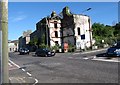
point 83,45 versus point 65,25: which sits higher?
point 65,25

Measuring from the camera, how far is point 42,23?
2867 inches

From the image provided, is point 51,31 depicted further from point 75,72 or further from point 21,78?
point 21,78

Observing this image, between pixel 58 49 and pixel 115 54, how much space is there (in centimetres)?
2833

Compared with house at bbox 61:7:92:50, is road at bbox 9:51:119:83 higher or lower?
lower

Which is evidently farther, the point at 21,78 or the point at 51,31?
the point at 51,31

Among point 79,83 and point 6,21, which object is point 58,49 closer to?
point 79,83

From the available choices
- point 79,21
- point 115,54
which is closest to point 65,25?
point 79,21

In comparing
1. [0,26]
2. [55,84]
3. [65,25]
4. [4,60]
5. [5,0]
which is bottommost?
[55,84]

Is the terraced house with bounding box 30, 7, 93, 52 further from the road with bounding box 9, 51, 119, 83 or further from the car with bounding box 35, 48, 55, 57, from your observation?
the road with bounding box 9, 51, 119, 83

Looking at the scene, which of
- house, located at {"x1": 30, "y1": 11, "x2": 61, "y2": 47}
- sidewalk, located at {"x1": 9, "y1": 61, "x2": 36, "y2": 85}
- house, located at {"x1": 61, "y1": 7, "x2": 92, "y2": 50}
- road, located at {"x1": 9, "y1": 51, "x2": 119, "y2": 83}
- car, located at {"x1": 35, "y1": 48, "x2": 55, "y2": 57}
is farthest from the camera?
house, located at {"x1": 30, "y1": 11, "x2": 61, "y2": 47}

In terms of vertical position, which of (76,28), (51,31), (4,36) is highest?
(76,28)

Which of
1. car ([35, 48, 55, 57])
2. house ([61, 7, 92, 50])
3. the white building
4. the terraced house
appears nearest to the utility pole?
car ([35, 48, 55, 57])

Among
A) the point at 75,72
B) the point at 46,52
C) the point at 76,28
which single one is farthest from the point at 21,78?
the point at 76,28

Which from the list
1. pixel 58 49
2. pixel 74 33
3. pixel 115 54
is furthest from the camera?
pixel 74 33
